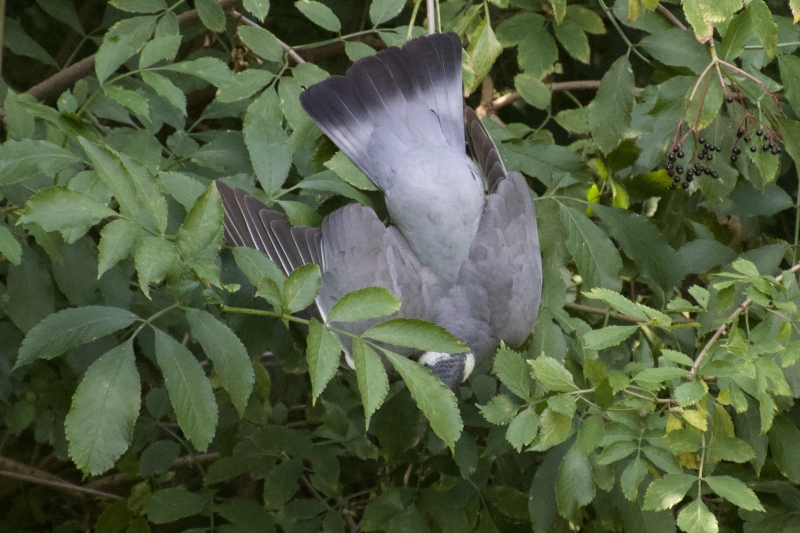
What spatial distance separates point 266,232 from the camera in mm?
1863


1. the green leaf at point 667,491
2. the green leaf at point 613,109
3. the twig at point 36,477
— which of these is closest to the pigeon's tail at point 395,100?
the green leaf at point 613,109

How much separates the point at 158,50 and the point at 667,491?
123 cm

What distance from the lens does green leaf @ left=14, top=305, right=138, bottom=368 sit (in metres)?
1.20

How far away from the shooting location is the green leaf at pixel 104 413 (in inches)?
44.6

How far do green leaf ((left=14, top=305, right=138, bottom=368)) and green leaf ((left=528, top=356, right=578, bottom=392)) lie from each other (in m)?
0.67

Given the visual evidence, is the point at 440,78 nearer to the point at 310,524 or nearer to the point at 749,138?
the point at 749,138

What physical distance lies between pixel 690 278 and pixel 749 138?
747 millimetres

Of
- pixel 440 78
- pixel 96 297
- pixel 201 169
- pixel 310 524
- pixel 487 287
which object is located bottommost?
pixel 310 524

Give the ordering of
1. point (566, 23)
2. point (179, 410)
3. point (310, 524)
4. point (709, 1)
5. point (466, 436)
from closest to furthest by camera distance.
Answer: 1. point (179, 410)
2. point (709, 1)
3. point (466, 436)
4. point (310, 524)
5. point (566, 23)

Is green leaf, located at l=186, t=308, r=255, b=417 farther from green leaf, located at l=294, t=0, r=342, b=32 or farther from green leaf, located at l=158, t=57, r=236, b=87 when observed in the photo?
green leaf, located at l=294, t=0, r=342, b=32

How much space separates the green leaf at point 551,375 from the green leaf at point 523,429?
0.23 feet

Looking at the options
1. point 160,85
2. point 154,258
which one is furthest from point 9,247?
point 160,85

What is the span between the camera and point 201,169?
202cm

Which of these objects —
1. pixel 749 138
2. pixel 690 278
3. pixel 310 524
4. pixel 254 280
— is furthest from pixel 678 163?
pixel 310 524
